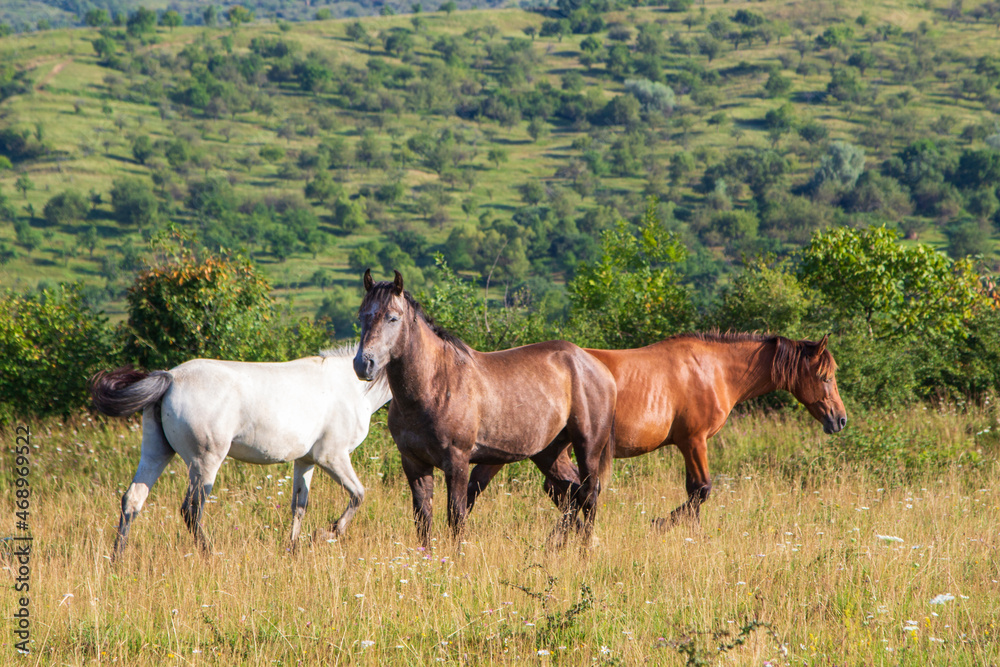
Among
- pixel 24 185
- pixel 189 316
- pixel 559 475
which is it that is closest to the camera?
pixel 559 475

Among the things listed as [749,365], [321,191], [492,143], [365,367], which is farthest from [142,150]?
[365,367]

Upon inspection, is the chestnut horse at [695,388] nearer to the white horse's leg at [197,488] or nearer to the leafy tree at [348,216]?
the white horse's leg at [197,488]

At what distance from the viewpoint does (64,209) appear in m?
111

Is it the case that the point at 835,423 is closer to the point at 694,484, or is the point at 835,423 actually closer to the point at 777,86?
the point at 694,484

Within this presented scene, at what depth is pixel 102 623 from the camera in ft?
14.8

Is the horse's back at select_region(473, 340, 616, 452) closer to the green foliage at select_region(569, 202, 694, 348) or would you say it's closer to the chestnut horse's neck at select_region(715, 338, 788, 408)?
the chestnut horse's neck at select_region(715, 338, 788, 408)

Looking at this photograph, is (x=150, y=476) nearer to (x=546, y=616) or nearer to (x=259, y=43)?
(x=546, y=616)

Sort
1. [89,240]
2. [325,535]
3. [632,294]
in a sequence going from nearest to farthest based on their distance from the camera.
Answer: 1. [325,535]
2. [632,294]
3. [89,240]

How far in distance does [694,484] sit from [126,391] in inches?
167

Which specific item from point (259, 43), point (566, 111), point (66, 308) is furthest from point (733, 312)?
point (259, 43)

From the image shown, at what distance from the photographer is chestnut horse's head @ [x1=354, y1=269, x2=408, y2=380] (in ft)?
16.1

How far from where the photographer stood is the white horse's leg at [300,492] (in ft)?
21.5

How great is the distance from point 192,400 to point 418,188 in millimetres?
136015

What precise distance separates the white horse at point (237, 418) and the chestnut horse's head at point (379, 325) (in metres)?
Answer: 0.60
